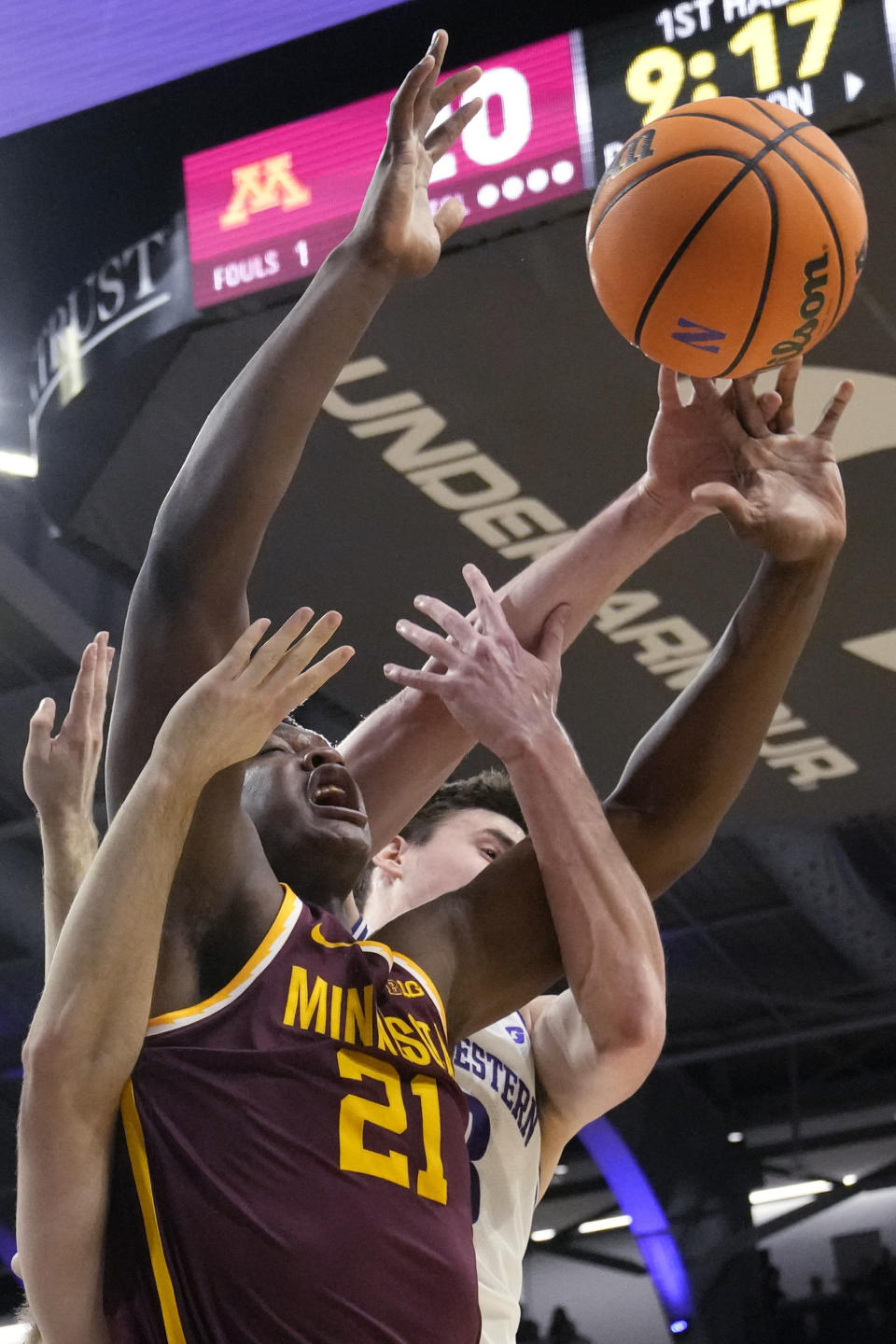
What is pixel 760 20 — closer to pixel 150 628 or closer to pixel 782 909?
pixel 150 628

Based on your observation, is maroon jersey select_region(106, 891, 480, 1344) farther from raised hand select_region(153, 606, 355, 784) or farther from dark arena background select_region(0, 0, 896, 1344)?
dark arena background select_region(0, 0, 896, 1344)

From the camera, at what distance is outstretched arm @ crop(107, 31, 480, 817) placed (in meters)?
2.05

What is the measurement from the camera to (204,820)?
A: 6.66 ft

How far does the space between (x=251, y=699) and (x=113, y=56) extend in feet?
14.8

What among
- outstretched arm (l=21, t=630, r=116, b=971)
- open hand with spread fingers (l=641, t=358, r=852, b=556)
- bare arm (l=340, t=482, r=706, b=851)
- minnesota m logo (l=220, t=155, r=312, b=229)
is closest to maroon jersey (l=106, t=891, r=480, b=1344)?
bare arm (l=340, t=482, r=706, b=851)

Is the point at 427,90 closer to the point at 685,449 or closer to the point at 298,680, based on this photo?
the point at 685,449

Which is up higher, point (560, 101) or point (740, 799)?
point (560, 101)

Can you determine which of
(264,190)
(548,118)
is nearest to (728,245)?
(548,118)

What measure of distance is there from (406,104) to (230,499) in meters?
0.70

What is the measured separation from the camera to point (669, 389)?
2.67 meters

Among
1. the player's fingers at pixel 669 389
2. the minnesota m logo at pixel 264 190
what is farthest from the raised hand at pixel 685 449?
the minnesota m logo at pixel 264 190

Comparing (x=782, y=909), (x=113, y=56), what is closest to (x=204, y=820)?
(x=113, y=56)

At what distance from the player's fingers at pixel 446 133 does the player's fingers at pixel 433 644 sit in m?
0.70

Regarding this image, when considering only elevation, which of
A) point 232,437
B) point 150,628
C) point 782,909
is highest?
point 782,909
